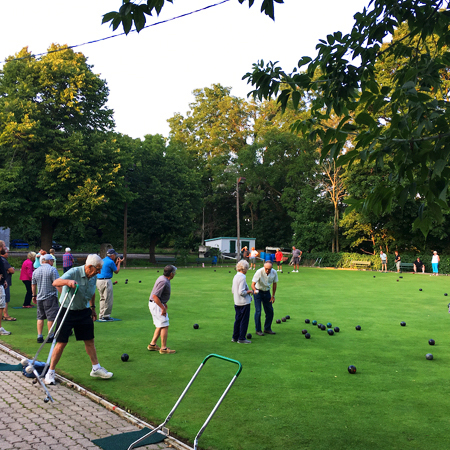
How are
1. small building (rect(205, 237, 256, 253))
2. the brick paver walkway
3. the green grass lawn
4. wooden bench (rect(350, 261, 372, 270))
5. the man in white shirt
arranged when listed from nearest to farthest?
the brick paver walkway → the green grass lawn → the man in white shirt → wooden bench (rect(350, 261, 372, 270)) → small building (rect(205, 237, 256, 253))

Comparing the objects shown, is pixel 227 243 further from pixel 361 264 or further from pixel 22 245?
pixel 22 245

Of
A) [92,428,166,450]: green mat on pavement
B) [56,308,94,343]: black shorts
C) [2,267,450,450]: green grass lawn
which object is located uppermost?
[56,308,94,343]: black shorts

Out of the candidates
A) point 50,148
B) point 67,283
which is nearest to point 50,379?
point 67,283

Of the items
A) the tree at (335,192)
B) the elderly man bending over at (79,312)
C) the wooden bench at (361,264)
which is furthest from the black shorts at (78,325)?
the tree at (335,192)

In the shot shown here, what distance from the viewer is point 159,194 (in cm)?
4647

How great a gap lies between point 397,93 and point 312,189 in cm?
5028

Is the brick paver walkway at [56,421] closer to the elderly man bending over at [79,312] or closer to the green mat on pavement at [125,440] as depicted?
the green mat on pavement at [125,440]

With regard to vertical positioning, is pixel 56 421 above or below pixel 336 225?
below

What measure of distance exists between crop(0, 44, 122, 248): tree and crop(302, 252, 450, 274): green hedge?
902 inches

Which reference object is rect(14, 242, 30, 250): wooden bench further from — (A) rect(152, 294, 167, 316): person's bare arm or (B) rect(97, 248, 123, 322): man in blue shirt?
(A) rect(152, 294, 167, 316): person's bare arm

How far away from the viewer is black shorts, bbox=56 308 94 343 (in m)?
7.13

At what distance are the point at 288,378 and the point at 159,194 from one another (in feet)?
131

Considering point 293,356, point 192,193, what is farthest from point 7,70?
point 293,356

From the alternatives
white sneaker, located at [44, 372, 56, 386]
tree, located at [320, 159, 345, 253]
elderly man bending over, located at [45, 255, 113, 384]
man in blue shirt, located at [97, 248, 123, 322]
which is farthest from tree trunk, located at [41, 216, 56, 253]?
white sneaker, located at [44, 372, 56, 386]
